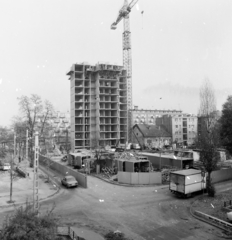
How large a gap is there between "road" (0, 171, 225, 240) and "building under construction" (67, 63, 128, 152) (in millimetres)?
49530

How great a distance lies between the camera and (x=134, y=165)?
28656 mm

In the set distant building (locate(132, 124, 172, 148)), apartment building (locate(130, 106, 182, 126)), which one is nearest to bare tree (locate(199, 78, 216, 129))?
distant building (locate(132, 124, 172, 148))

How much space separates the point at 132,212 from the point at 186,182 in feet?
18.4

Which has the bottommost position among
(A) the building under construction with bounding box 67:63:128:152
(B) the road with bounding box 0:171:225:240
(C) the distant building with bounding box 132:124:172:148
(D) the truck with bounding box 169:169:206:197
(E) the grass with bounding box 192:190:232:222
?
(B) the road with bounding box 0:171:225:240

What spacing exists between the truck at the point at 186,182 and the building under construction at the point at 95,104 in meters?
52.1

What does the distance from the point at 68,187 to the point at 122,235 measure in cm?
1348

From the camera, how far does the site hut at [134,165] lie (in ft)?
94.0

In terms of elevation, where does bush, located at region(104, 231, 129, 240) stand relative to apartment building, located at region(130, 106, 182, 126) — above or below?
below

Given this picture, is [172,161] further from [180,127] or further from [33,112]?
[180,127]

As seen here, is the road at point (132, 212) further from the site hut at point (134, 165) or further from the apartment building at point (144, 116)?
the apartment building at point (144, 116)

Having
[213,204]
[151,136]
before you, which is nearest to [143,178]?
[213,204]

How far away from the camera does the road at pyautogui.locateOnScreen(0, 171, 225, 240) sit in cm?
1348

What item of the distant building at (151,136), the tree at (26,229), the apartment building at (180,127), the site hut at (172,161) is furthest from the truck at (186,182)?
the apartment building at (180,127)

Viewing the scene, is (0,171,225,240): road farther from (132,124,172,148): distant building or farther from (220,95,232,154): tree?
(132,124,172,148): distant building
